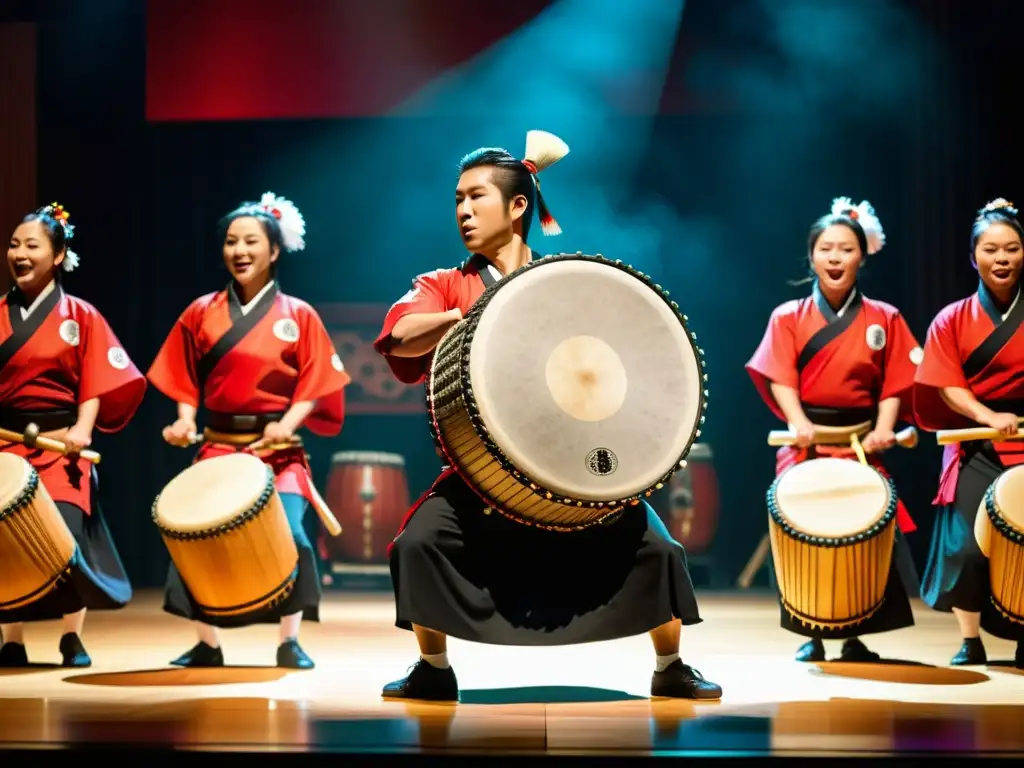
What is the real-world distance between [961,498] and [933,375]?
0.35 metres

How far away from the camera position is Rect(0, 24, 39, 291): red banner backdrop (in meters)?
5.80

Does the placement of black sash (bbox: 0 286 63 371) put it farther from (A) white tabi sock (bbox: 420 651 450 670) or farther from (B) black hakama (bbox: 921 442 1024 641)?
(B) black hakama (bbox: 921 442 1024 641)

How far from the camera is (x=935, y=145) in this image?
5.74m

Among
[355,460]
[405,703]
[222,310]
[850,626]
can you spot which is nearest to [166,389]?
[222,310]

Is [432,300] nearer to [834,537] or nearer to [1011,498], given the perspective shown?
[834,537]

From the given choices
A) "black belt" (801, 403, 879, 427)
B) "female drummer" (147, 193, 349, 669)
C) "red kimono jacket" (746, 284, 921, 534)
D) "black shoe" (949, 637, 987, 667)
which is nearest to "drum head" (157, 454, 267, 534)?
"female drummer" (147, 193, 349, 669)

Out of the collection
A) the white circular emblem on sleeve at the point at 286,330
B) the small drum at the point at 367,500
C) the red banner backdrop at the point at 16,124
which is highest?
the red banner backdrop at the point at 16,124

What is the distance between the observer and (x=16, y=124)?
19.2ft

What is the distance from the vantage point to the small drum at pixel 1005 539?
3.36 meters

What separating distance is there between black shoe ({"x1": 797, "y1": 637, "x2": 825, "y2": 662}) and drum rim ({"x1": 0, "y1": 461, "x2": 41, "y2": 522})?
215cm

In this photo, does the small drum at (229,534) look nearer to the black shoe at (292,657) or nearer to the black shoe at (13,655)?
the black shoe at (292,657)

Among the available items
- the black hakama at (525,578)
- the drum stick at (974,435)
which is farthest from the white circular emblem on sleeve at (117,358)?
the drum stick at (974,435)

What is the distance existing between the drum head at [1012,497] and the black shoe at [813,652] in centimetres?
65

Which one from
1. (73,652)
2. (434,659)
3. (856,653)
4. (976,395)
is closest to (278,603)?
(73,652)
